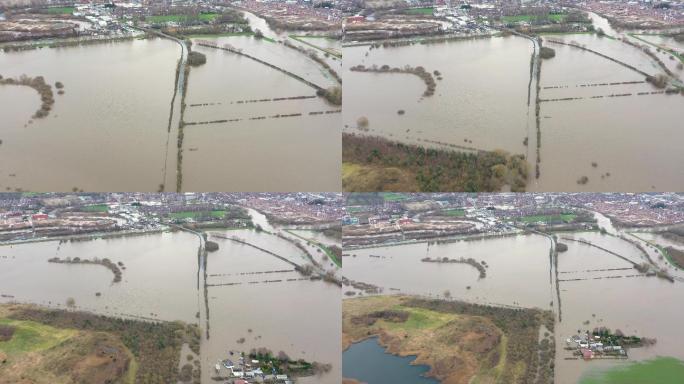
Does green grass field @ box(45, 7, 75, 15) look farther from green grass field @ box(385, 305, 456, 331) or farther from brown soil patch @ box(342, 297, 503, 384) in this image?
green grass field @ box(385, 305, 456, 331)

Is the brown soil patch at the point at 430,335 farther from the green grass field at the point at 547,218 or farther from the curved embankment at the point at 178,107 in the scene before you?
the curved embankment at the point at 178,107

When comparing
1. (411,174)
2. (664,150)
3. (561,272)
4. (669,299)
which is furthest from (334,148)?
(669,299)

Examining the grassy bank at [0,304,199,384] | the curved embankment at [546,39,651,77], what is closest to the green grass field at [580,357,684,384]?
the curved embankment at [546,39,651,77]

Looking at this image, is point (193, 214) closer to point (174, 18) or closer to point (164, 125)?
point (164, 125)

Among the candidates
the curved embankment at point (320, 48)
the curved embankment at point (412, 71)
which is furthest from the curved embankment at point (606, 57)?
the curved embankment at point (320, 48)

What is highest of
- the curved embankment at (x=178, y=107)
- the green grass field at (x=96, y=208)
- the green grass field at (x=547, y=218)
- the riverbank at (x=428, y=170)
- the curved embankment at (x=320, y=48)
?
the curved embankment at (x=320, y=48)

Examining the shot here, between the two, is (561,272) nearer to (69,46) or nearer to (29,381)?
(29,381)
